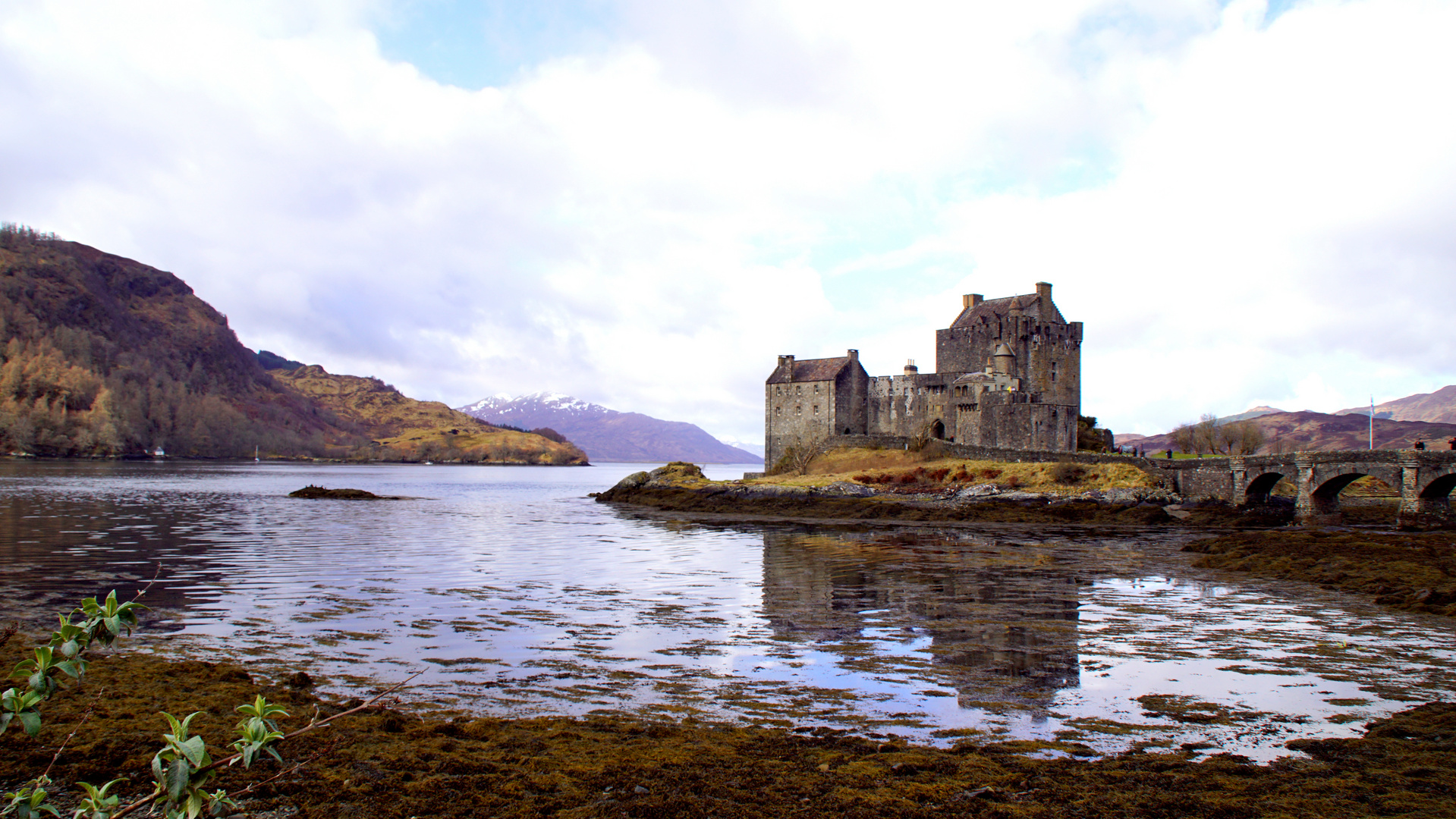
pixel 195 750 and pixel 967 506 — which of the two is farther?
pixel 967 506

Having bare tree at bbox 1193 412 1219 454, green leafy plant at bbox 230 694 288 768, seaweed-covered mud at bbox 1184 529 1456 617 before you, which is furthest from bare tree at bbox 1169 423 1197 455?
green leafy plant at bbox 230 694 288 768

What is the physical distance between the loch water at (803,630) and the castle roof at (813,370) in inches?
1547

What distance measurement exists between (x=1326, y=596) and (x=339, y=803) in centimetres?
2085

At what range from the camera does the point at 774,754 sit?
779cm

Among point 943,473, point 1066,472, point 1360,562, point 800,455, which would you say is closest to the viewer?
point 1360,562

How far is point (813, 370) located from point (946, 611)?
2223 inches

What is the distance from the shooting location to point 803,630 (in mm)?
14945

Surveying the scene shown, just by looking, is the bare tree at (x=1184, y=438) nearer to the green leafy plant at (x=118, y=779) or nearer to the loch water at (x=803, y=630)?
the loch water at (x=803, y=630)

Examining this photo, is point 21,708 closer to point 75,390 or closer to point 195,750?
point 195,750

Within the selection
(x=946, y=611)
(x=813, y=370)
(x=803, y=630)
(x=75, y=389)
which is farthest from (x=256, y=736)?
(x=75, y=389)

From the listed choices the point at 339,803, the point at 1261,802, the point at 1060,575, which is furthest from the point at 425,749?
the point at 1060,575

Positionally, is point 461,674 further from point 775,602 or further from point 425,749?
point 775,602

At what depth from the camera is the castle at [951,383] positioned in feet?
213

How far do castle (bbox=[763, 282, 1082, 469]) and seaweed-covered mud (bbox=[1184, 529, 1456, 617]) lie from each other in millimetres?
34490
